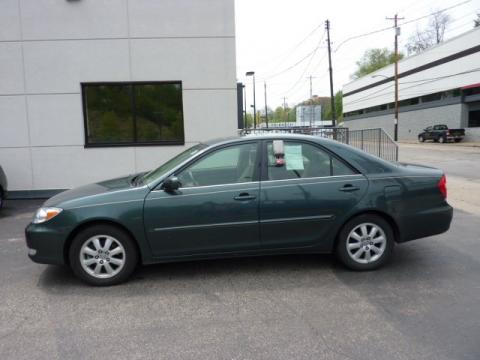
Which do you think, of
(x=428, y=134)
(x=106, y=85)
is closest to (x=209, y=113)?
(x=106, y=85)

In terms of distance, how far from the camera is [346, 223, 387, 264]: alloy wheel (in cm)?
438

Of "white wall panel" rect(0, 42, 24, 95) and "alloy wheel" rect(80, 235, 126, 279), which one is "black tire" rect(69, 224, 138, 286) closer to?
"alloy wheel" rect(80, 235, 126, 279)

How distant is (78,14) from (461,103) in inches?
1416

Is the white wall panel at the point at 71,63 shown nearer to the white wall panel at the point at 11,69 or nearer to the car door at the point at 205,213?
the white wall panel at the point at 11,69

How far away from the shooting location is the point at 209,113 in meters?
9.20

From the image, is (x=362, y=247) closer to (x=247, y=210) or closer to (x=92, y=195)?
(x=247, y=210)

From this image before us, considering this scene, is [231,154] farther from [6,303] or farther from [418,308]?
[6,303]

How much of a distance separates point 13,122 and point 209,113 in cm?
451

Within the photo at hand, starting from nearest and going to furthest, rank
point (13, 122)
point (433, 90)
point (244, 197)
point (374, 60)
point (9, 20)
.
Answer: point (244, 197) → point (9, 20) → point (13, 122) → point (433, 90) → point (374, 60)

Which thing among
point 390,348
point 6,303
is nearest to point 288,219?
point 390,348

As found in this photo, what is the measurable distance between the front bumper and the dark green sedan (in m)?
0.01

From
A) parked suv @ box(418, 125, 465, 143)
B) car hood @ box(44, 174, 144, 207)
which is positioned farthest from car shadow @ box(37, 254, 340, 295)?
parked suv @ box(418, 125, 465, 143)

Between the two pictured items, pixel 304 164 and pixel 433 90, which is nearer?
pixel 304 164

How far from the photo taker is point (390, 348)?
9.68ft
